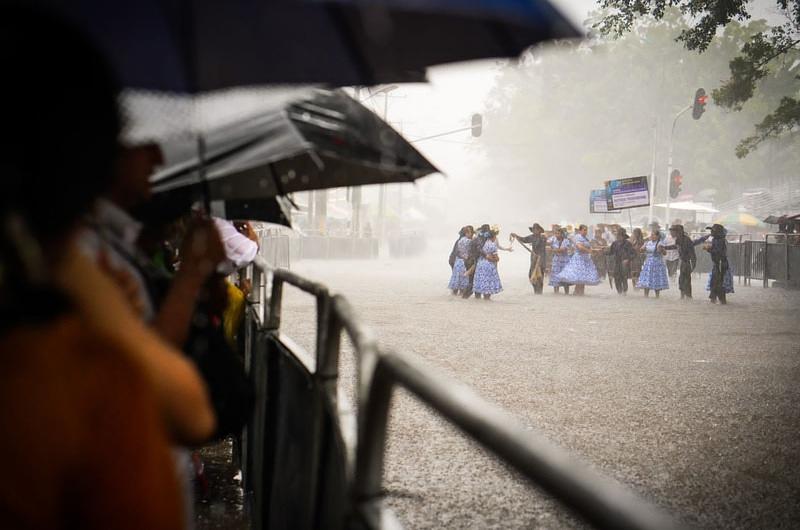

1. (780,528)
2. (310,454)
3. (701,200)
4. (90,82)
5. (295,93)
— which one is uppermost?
(701,200)

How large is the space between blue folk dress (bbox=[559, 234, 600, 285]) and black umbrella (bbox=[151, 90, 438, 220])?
16122 mm

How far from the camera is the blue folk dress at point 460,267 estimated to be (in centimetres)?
1714

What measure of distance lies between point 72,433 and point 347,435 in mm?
928

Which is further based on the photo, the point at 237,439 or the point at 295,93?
the point at 237,439

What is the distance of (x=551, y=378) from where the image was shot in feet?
24.1

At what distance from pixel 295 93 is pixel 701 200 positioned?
213 feet

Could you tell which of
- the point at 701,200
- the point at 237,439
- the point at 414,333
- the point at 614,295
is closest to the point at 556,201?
the point at 701,200

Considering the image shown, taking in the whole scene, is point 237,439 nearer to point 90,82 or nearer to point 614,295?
point 90,82

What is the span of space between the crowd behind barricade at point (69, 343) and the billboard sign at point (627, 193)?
73.5 feet

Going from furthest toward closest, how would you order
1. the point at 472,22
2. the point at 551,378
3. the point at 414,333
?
the point at 414,333 < the point at 551,378 < the point at 472,22

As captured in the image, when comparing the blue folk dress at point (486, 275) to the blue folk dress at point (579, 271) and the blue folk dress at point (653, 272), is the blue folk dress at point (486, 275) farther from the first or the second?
the blue folk dress at point (653, 272)

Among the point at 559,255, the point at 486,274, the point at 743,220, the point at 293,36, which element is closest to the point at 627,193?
the point at 559,255

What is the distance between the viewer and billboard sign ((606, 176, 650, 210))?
22281 millimetres

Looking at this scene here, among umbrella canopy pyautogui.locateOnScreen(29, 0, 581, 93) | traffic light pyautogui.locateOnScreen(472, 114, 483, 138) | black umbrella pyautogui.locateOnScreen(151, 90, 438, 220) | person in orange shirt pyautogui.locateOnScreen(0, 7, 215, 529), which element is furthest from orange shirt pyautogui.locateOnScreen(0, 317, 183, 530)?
traffic light pyautogui.locateOnScreen(472, 114, 483, 138)
